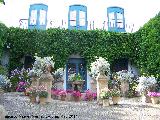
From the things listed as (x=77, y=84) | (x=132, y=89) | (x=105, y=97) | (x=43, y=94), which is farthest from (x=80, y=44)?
(x=43, y=94)

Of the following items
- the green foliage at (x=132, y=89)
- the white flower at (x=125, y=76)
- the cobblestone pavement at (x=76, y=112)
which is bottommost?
the cobblestone pavement at (x=76, y=112)

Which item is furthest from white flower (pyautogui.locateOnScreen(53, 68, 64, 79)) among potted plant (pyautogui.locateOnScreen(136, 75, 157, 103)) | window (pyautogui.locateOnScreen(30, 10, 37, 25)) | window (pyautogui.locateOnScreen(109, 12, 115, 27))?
window (pyautogui.locateOnScreen(109, 12, 115, 27))

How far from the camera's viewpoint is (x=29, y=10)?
21844 millimetres

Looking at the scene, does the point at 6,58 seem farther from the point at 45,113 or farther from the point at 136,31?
the point at 45,113

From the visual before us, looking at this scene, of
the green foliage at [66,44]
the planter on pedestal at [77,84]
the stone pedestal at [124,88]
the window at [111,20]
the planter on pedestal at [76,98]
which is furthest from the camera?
the window at [111,20]

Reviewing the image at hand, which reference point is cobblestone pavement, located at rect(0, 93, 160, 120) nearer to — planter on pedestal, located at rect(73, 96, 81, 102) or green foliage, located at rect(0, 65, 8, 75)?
planter on pedestal, located at rect(73, 96, 81, 102)

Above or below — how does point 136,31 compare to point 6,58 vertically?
above

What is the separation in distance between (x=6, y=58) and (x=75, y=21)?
542 centimetres

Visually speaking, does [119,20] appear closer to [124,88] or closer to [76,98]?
[124,88]

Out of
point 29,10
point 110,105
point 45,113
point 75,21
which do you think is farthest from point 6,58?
point 45,113

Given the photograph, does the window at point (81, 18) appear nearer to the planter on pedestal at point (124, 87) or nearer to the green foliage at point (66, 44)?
the green foliage at point (66, 44)

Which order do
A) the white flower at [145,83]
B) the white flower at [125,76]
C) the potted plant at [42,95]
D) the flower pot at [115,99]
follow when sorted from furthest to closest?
1. the white flower at [125,76]
2. the white flower at [145,83]
3. the flower pot at [115,99]
4. the potted plant at [42,95]

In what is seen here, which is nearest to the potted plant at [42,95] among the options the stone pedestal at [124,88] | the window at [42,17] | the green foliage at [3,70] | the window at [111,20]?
the green foliage at [3,70]

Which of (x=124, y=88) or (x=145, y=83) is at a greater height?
(x=145, y=83)
